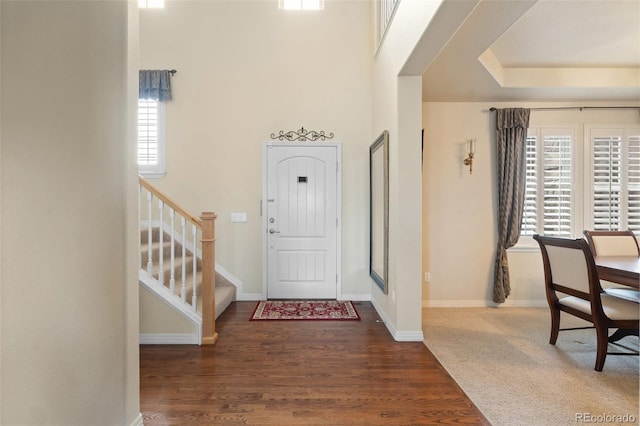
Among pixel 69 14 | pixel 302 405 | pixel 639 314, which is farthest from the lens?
pixel 639 314

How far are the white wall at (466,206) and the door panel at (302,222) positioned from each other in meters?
1.30

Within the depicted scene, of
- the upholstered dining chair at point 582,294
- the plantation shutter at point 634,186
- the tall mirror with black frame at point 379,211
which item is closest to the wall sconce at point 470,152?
the tall mirror with black frame at point 379,211

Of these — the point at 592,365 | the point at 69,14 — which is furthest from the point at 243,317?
the point at 592,365

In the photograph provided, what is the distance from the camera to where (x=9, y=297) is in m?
0.99

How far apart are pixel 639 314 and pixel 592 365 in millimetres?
533

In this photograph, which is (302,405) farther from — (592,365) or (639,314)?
(639,314)

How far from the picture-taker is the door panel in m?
4.18

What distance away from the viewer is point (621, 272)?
2.28 meters

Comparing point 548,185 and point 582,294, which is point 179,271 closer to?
point 582,294

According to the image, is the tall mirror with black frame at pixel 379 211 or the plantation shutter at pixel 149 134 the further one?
the plantation shutter at pixel 149 134

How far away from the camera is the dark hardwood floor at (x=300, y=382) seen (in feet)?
6.02

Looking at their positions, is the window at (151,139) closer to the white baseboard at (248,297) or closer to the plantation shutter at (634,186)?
the white baseboard at (248,297)

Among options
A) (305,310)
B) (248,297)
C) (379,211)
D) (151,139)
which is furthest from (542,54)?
(151,139)

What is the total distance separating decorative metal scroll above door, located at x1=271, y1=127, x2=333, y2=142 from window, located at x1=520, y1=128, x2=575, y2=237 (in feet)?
8.86
